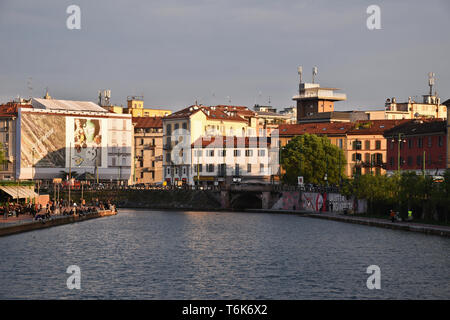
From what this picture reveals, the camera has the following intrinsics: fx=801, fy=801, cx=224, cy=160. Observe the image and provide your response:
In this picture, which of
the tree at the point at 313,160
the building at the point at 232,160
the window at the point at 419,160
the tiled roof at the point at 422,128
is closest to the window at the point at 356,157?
the building at the point at 232,160

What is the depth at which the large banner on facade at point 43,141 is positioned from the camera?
16675cm

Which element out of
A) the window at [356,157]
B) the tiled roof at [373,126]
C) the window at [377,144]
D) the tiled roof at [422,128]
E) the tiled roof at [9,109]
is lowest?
the window at [356,157]

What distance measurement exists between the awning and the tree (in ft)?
144

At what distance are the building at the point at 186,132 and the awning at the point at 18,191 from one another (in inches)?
2243

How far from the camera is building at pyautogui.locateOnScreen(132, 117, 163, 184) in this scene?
190375 millimetres

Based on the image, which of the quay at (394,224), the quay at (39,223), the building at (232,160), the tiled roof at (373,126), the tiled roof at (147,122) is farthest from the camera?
the tiled roof at (147,122)

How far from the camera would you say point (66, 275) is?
53469mm

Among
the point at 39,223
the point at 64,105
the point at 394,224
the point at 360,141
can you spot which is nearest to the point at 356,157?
the point at 360,141

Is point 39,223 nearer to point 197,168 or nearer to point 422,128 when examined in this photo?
point 422,128

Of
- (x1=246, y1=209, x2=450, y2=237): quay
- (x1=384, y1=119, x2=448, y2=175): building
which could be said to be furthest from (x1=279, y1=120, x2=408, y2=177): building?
(x1=246, y1=209, x2=450, y2=237): quay

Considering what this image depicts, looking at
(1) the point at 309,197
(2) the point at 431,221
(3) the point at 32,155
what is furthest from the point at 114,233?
(3) the point at 32,155

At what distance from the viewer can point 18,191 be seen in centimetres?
10694

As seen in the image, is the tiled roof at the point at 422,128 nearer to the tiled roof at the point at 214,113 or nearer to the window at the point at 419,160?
the window at the point at 419,160
